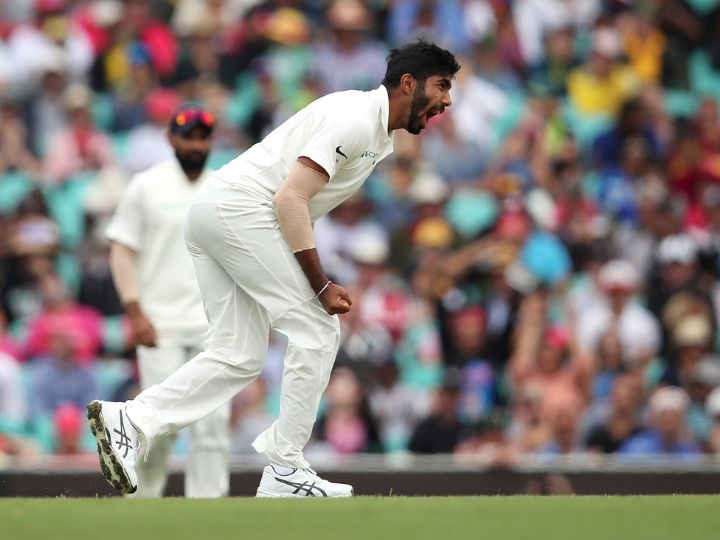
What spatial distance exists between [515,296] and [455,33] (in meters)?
3.85

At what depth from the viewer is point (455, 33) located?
15984 mm

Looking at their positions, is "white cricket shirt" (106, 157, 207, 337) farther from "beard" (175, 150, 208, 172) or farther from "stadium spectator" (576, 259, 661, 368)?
"stadium spectator" (576, 259, 661, 368)

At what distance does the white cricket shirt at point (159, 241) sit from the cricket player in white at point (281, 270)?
167 centimetres

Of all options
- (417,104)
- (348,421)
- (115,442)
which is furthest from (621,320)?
(115,442)

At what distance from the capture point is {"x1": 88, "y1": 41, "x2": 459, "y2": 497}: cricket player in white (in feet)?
23.8

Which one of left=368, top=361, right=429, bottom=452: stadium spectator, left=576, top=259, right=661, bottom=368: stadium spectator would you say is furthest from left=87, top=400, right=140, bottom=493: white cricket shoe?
left=576, top=259, right=661, bottom=368: stadium spectator

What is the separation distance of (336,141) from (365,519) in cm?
183

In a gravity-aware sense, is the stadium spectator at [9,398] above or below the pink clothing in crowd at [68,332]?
below

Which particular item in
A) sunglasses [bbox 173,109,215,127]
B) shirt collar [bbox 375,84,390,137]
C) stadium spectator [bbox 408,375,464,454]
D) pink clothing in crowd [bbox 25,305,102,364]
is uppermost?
shirt collar [bbox 375,84,390,137]

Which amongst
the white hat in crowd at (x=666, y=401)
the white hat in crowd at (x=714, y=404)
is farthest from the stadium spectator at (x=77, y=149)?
the white hat in crowd at (x=714, y=404)

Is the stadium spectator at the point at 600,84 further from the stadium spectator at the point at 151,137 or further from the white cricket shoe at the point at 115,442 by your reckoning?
the white cricket shoe at the point at 115,442

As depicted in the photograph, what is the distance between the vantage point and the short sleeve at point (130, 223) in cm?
936

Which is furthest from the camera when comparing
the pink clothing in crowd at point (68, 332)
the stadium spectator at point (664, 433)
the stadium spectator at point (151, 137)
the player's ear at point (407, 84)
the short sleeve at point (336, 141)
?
the stadium spectator at point (151, 137)

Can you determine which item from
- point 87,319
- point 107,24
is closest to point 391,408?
point 87,319
